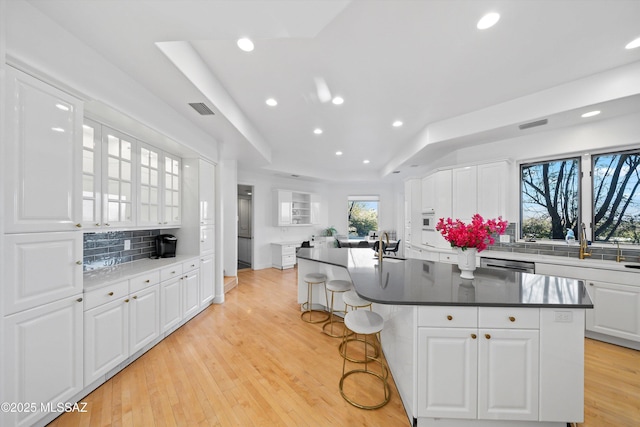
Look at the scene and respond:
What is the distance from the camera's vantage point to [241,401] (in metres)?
1.82

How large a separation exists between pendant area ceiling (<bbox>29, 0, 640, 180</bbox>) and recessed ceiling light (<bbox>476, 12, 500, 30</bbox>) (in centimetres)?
4

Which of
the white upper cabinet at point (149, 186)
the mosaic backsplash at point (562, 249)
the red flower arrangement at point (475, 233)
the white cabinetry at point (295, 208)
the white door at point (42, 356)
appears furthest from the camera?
the white cabinetry at point (295, 208)

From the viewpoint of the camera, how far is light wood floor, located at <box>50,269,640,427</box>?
5.45 feet

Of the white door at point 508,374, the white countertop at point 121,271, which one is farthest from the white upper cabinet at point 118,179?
the white door at point 508,374

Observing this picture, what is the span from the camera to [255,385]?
2.00m

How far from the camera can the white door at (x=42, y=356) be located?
4.48 feet

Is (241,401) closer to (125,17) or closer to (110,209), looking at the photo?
(110,209)

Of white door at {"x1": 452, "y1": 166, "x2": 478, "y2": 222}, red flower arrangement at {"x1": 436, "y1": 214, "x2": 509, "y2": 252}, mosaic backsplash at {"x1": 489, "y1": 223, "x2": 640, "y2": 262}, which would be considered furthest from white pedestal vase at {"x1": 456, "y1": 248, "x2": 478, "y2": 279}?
mosaic backsplash at {"x1": 489, "y1": 223, "x2": 640, "y2": 262}

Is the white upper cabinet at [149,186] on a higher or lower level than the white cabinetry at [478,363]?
higher

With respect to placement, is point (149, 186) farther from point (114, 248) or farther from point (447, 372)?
point (447, 372)

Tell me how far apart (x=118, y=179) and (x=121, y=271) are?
36.5 inches

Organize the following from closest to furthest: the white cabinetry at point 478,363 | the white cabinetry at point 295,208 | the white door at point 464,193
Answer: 1. the white cabinetry at point 478,363
2. the white door at point 464,193
3. the white cabinetry at point 295,208

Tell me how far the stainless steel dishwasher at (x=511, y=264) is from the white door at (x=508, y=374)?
1.83 meters

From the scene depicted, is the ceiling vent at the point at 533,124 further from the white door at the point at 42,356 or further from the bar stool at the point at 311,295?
the white door at the point at 42,356
